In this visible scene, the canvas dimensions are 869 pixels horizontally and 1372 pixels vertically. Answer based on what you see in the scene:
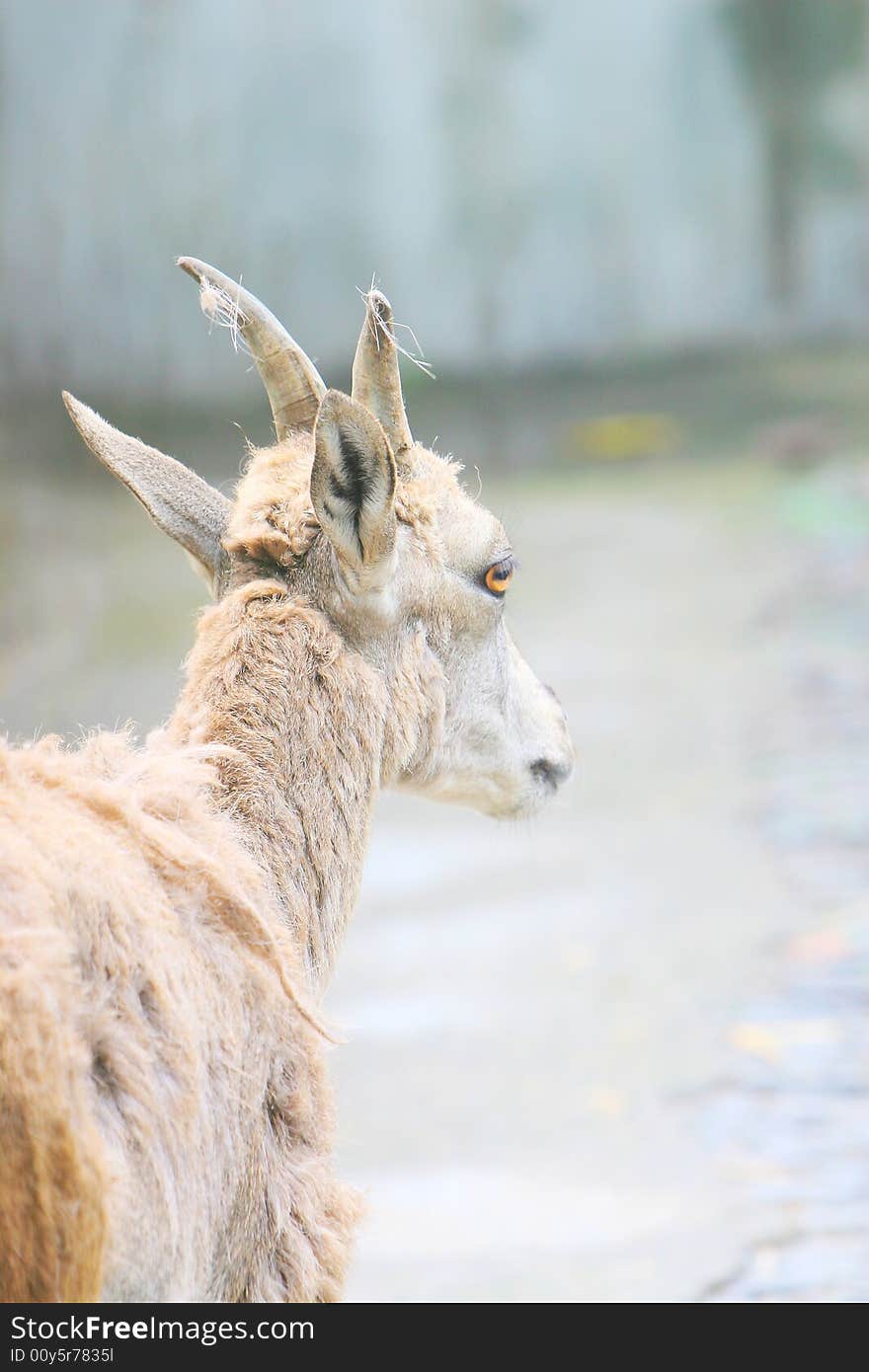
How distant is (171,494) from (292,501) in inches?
9.1

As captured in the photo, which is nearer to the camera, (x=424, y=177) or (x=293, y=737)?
(x=293, y=737)

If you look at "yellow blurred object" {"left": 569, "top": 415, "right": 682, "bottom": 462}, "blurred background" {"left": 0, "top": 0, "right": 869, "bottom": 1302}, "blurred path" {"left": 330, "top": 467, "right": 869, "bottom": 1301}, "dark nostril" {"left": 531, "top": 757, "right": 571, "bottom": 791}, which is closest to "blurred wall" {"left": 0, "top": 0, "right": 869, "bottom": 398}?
"blurred background" {"left": 0, "top": 0, "right": 869, "bottom": 1302}

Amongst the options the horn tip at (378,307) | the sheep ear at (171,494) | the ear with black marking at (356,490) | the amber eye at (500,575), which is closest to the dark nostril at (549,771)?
the amber eye at (500,575)

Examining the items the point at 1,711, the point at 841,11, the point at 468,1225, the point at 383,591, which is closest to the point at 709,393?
the point at 841,11

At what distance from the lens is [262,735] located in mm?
2652

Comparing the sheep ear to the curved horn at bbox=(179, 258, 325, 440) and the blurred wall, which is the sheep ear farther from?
the blurred wall

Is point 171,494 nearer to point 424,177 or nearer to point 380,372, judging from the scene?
point 380,372

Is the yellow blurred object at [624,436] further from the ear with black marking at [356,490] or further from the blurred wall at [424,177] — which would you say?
the ear with black marking at [356,490]

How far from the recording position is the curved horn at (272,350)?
2920mm

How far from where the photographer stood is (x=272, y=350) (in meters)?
3.00

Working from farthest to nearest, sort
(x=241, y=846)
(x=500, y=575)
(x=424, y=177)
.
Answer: (x=424, y=177) → (x=500, y=575) → (x=241, y=846)

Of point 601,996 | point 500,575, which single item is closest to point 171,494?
point 500,575

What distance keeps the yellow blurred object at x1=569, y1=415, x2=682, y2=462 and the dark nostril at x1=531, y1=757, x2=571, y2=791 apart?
955 cm

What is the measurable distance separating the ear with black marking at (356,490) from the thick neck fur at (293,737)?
0.13 metres
